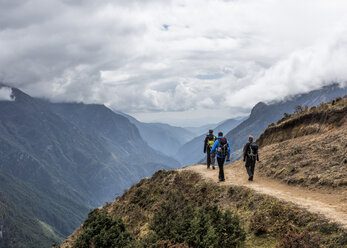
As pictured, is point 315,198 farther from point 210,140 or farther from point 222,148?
point 210,140

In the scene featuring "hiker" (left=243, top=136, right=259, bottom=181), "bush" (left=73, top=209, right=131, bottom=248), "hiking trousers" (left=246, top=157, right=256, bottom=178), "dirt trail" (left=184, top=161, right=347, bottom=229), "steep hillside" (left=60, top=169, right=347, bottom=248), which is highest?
"hiker" (left=243, top=136, right=259, bottom=181)

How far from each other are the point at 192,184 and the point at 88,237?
8789mm

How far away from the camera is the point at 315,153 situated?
17.9m

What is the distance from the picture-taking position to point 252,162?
58.3 ft

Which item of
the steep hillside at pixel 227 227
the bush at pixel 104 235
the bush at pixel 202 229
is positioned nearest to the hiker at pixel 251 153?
the steep hillside at pixel 227 227

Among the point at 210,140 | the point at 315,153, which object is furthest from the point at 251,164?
the point at 210,140

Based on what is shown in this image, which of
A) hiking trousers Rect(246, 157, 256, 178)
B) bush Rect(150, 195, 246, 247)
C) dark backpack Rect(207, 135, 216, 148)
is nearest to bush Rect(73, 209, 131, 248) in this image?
bush Rect(150, 195, 246, 247)

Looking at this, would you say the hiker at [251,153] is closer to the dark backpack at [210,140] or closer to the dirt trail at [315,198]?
the dirt trail at [315,198]

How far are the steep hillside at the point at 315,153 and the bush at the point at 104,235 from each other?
9.50 metres

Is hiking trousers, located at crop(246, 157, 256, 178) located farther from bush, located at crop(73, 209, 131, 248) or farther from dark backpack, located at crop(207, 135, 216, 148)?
bush, located at crop(73, 209, 131, 248)

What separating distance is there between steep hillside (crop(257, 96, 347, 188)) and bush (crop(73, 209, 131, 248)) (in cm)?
950

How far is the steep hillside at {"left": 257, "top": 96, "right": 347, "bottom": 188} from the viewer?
14.8m

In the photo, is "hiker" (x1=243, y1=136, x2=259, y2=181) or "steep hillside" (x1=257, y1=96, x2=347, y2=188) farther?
"hiker" (x1=243, y1=136, x2=259, y2=181)

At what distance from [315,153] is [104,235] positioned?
13.6 metres
